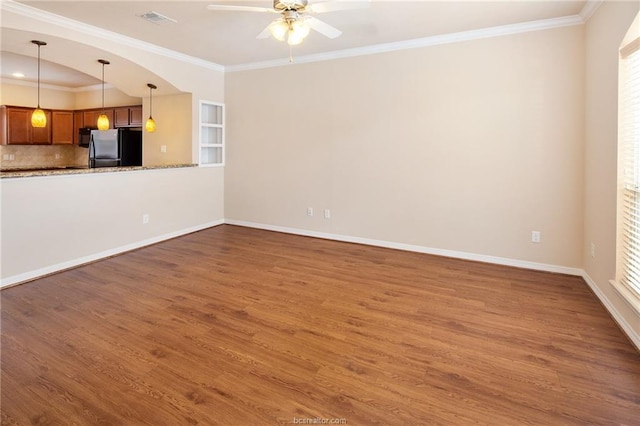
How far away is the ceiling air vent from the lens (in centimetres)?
376

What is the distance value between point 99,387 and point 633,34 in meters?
4.29

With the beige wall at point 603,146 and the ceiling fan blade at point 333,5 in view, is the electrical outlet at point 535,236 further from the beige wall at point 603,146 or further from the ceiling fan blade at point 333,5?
the ceiling fan blade at point 333,5

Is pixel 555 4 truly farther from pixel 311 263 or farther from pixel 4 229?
pixel 4 229

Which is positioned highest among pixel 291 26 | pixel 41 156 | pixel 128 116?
pixel 128 116

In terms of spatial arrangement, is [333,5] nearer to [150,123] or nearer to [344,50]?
[344,50]

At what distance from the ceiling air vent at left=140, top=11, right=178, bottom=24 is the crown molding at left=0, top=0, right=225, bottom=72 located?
2.57ft

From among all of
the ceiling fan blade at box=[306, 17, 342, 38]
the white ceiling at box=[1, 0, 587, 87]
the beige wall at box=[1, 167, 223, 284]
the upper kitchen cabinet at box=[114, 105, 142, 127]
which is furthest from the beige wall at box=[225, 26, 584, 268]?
the upper kitchen cabinet at box=[114, 105, 142, 127]

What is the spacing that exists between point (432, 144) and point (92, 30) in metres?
4.35

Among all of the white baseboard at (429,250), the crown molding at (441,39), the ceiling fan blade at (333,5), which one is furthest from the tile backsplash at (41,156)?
the ceiling fan blade at (333,5)

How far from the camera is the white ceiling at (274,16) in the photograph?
3494 millimetres

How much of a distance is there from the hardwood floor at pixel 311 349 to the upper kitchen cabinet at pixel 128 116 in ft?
12.6

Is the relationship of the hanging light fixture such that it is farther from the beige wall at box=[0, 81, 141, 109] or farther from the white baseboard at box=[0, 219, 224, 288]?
the white baseboard at box=[0, 219, 224, 288]

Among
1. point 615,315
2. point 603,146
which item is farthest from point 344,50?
point 615,315

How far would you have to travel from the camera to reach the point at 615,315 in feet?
9.29
